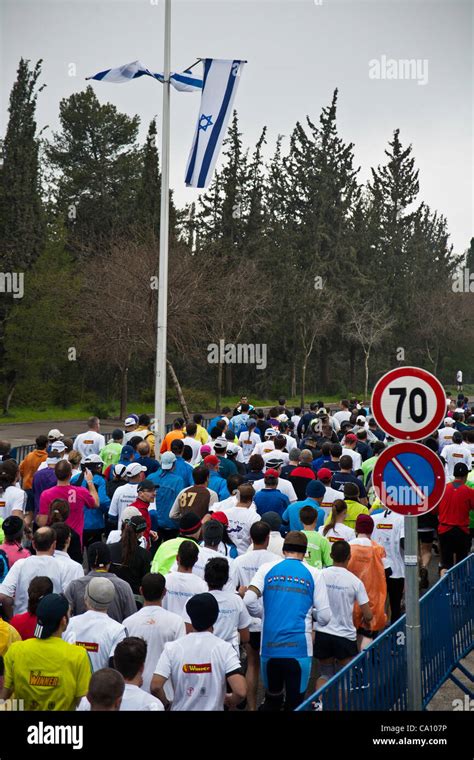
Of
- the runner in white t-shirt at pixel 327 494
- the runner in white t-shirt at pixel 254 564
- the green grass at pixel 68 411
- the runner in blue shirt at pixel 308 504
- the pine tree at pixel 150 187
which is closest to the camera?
the runner in white t-shirt at pixel 254 564

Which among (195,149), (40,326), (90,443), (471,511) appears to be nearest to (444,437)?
(471,511)

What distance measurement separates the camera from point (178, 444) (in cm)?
1073

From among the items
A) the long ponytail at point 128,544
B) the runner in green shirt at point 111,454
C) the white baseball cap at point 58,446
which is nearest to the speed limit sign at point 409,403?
the long ponytail at point 128,544

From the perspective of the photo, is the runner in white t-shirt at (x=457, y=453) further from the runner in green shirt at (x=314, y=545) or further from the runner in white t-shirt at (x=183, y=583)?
the runner in white t-shirt at (x=183, y=583)

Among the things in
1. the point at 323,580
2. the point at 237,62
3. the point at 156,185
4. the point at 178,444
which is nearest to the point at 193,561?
the point at 323,580

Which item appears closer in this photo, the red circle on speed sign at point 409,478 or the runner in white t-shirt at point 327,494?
the red circle on speed sign at point 409,478

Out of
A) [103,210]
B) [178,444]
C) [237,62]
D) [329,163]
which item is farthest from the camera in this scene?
[329,163]

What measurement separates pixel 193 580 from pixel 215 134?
502 inches

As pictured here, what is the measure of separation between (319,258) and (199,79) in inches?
1539

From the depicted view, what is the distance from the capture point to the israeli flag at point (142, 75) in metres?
18.1

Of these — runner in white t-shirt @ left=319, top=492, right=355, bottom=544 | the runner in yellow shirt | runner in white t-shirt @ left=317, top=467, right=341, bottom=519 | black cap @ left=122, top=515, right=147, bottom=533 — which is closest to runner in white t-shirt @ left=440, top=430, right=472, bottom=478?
runner in white t-shirt @ left=317, top=467, right=341, bottom=519

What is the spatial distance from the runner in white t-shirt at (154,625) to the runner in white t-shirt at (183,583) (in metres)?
0.58
